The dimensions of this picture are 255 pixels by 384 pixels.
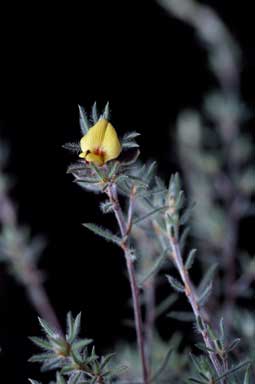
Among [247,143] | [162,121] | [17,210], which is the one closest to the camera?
[247,143]

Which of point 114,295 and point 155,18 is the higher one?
point 155,18

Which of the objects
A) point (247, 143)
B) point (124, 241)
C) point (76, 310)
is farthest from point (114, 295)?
point (124, 241)

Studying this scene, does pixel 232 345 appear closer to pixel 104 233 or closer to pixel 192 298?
pixel 192 298

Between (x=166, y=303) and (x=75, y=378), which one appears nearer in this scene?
(x=75, y=378)

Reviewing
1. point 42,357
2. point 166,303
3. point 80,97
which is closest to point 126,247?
point 42,357

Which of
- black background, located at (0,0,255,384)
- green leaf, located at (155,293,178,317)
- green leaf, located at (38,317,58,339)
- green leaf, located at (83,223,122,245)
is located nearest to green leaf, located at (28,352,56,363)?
green leaf, located at (38,317,58,339)

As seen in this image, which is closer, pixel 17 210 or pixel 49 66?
pixel 17 210

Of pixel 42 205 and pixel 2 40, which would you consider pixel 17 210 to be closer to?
pixel 42 205

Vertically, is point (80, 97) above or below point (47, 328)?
above
